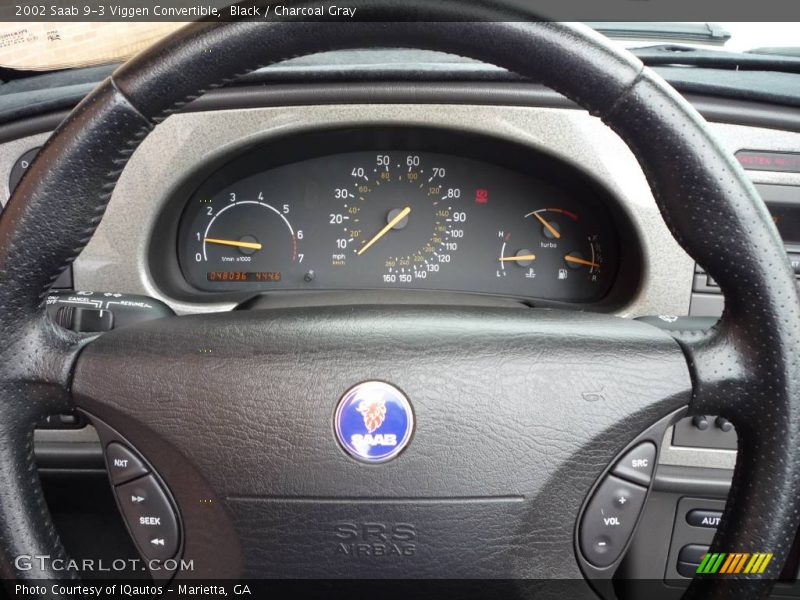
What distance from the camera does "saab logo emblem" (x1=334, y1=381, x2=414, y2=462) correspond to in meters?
0.91

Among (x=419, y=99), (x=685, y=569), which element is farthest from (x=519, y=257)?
(x=685, y=569)

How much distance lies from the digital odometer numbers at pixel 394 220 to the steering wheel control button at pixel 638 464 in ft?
3.49

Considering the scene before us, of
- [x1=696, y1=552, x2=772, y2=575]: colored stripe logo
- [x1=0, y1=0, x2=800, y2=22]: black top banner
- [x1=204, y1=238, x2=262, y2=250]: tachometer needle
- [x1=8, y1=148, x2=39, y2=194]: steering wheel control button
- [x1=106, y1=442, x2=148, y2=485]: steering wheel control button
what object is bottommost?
[x1=696, y1=552, x2=772, y2=575]: colored stripe logo

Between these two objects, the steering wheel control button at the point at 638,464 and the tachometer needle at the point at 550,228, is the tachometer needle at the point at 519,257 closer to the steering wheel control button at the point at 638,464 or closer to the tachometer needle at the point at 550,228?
the tachometer needle at the point at 550,228

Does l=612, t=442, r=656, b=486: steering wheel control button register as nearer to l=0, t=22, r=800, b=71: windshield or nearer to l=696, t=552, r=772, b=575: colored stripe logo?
l=696, t=552, r=772, b=575: colored stripe logo

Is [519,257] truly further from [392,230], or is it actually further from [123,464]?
[123,464]

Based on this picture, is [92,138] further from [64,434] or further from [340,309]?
[64,434]

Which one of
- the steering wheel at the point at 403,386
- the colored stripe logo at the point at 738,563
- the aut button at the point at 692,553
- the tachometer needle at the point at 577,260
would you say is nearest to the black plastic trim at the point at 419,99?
the tachometer needle at the point at 577,260

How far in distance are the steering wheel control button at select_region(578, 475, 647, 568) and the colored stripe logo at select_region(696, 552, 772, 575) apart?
4.3 inches

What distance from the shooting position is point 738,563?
2.92 feet

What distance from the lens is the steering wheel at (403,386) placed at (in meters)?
0.83

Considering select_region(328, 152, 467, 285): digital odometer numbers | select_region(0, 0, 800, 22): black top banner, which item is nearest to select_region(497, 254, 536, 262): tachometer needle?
select_region(328, 152, 467, 285): digital odometer numbers

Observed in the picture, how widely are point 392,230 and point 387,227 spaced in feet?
0.05

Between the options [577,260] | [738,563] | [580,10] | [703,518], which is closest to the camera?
[738,563]
